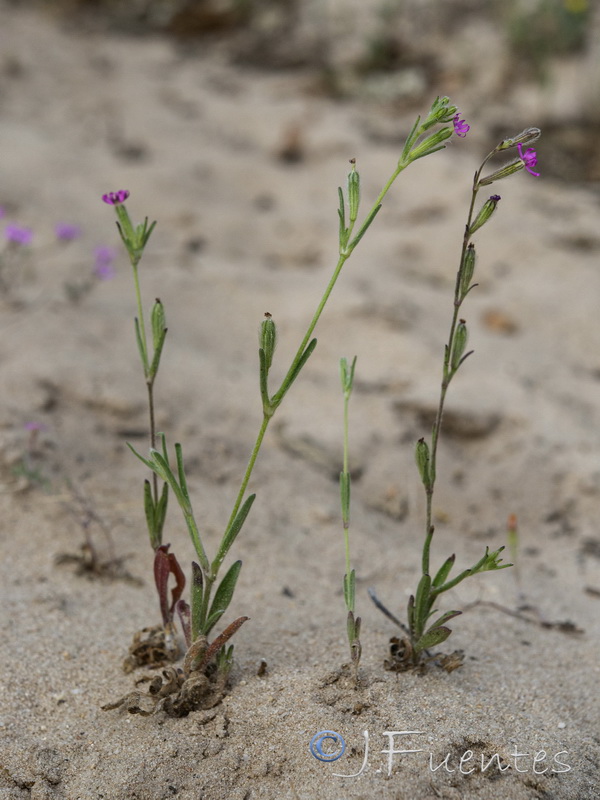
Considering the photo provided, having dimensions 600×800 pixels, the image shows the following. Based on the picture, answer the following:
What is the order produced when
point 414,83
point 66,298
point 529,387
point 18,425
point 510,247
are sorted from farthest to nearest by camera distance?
point 414,83
point 510,247
point 66,298
point 529,387
point 18,425

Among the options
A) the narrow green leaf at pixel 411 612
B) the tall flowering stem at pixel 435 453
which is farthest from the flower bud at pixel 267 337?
the narrow green leaf at pixel 411 612

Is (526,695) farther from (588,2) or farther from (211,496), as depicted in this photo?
(588,2)

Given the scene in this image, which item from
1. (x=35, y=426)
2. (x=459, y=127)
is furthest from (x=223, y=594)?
(x=35, y=426)

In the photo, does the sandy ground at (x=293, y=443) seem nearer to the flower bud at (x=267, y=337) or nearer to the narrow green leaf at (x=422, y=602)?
the narrow green leaf at (x=422, y=602)

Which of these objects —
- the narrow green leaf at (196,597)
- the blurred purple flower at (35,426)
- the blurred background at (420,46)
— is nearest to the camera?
the narrow green leaf at (196,597)

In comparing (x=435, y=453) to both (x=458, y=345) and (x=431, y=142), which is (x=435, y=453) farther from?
(x=431, y=142)

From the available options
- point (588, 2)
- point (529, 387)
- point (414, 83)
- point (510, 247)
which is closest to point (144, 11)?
point (414, 83)
